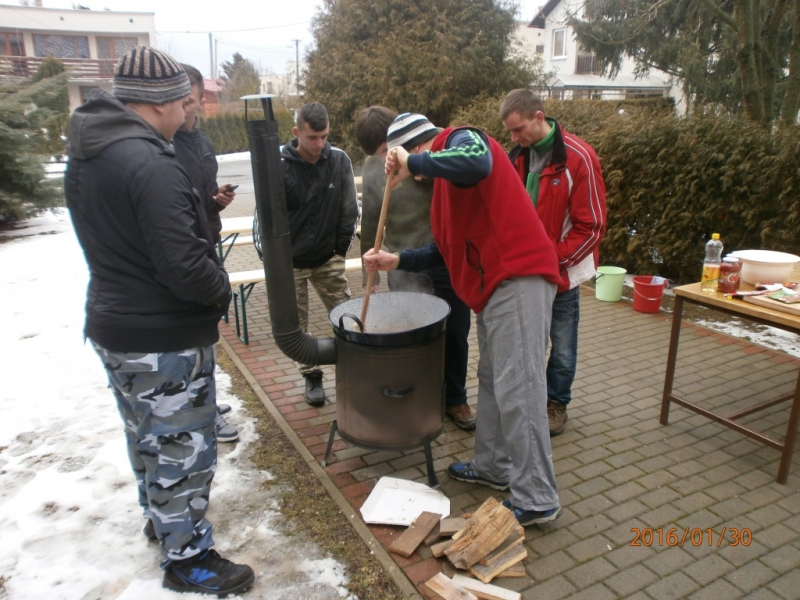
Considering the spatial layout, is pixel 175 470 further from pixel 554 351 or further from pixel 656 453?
pixel 656 453

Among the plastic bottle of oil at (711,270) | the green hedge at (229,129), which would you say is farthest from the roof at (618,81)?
the plastic bottle of oil at (711,270)

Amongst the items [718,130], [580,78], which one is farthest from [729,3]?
[580,78]

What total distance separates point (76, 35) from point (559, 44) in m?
28.7

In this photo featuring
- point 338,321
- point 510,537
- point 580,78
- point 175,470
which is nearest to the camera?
point 175,470

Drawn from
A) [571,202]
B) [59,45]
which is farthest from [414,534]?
[59,45]

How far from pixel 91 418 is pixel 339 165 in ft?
7.32

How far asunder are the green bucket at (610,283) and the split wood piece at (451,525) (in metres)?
3.92

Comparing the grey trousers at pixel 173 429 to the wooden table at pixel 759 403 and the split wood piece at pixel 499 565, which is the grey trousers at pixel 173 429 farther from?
the wooden table at pixel 759 403

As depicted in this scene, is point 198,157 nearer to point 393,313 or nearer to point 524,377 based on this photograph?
point 393,313

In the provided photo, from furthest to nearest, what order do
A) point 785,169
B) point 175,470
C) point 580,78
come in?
point 580,78, point 785,169, point 175,470

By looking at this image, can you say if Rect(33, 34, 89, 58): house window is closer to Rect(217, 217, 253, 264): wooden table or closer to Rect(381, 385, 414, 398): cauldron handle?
Rect(217, 217, 253, 264): wooden table

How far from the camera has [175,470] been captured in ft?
7.45
